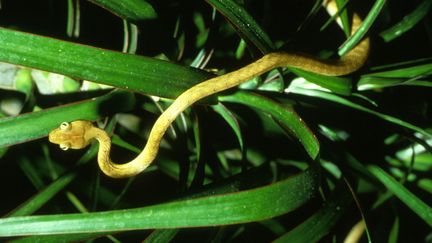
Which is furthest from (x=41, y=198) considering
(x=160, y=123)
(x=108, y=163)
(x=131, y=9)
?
(x=131, y=9)

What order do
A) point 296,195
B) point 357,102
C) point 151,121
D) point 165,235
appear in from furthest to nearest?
1. point 151,121
2. point 357,102
3. point 165,235
4. point 296,195

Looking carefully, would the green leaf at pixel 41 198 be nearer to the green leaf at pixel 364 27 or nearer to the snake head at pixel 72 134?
the snake head at pixel 72 134

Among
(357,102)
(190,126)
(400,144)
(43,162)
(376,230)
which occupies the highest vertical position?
(43,162)

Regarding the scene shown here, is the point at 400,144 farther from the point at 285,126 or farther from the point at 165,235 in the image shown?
the point at 165,235

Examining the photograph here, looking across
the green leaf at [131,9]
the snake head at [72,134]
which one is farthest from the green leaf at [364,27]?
the snake head at [72,134]

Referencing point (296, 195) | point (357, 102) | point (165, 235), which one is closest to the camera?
point (296, 195)

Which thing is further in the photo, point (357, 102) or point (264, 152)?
point (264, 152)

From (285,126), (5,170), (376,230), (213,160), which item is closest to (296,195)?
(285,126)

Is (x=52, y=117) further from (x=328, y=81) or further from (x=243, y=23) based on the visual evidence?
(x=328, y=81)
